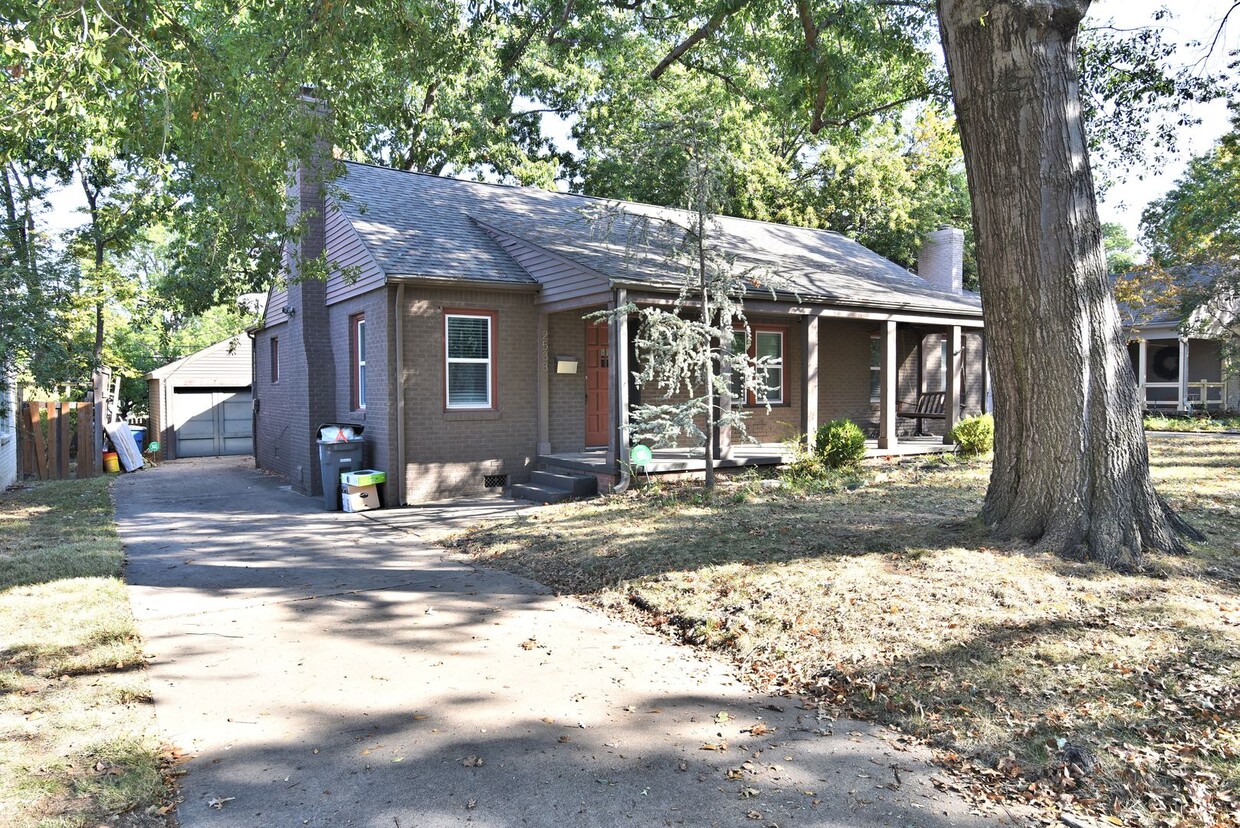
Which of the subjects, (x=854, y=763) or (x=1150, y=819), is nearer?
(x=1150, y=819)

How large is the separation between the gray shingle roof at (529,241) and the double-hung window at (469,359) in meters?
0.74

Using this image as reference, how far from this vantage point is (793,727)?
414 cm

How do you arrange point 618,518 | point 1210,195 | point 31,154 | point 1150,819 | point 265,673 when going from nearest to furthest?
point 1150,819 < point 265,673 < point 618,518 < point 31,154 < point 1210,195

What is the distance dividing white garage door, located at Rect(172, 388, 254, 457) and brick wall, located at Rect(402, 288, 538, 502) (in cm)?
1468

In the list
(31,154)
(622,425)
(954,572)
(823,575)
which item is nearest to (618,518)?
(622,425)

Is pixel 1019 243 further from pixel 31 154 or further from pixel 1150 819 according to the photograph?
pixel 31 154

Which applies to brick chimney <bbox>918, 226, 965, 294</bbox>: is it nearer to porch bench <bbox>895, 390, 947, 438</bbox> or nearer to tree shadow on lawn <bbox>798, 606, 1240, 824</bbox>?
porch bench <bbox>895, 390, 947, 438</bbox>

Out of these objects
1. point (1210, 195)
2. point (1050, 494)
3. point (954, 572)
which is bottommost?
point (954, 572)

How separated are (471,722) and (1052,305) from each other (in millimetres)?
5405

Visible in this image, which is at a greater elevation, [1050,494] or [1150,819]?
[1050,494]

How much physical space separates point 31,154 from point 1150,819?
921 inches

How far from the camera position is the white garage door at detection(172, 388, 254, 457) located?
2398 centimetres

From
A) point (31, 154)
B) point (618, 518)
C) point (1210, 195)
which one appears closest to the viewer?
point (618, 518)

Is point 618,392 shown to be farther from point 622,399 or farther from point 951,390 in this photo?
point 951,390
